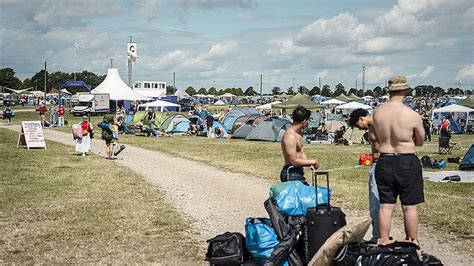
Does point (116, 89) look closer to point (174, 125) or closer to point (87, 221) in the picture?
point (174, 125)

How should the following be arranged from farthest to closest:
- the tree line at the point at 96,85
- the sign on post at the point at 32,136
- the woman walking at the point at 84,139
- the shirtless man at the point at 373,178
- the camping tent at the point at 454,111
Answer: the tree line at the point at 96,85 → the camping tent at the point at 454,111 → the sign on post at the point at 32,136 → the woman walking at the point at 84,139 → the shirtless man at the point at 373,178

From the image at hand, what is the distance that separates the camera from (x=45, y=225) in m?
8.98

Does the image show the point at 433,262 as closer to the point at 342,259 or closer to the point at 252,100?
the point at 342,259

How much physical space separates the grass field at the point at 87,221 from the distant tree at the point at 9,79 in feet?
426

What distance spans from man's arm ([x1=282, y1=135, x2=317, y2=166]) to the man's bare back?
3.97 feet

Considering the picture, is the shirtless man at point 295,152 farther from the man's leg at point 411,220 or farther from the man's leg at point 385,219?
the man's leg at point 411,220

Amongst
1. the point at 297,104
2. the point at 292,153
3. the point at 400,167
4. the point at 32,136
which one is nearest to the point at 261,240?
the point at 292,153

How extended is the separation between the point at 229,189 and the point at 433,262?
8294 millimetres

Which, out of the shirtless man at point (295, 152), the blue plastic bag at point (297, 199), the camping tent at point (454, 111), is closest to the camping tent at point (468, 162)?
the shirtless man at point (295, 152)

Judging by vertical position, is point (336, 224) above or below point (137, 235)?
above

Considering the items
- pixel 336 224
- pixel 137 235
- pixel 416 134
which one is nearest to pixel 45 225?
pixel 137 235

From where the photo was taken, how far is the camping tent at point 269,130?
30872mm

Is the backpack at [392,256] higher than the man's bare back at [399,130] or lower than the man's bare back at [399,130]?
lower

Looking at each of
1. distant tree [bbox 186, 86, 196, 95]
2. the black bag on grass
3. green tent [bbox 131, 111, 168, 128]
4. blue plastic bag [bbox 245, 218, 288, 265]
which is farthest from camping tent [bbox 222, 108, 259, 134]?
distant tree [bbox 186, 86, 196, 95]
